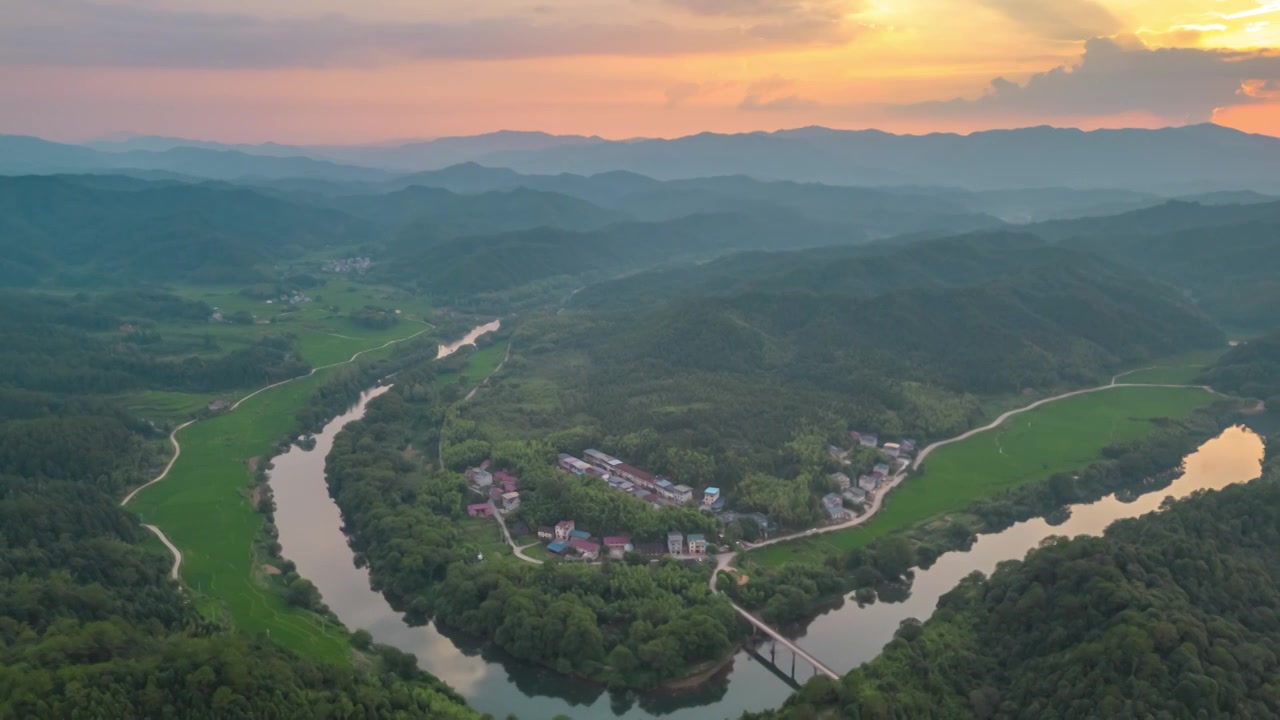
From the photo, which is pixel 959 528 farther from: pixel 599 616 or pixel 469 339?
pixel 469 339

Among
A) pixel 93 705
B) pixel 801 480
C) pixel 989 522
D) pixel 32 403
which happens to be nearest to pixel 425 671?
pixel 93 705

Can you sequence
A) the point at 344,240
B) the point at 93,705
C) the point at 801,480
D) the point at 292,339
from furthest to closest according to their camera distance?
the point at 344,240
the point at 292,339
the point at 801,480
the point at 93,705

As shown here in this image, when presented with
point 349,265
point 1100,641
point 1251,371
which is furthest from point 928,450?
point 349,265

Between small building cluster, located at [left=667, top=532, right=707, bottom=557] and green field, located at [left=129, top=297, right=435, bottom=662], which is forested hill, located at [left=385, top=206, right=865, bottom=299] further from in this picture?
small building cluster, located at [left=667, top=532, right=707, bottom=557]

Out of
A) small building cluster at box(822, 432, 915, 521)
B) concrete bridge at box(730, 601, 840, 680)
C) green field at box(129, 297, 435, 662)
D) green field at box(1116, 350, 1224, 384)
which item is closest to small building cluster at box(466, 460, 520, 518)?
green field at box(129, 297, 435, 662)

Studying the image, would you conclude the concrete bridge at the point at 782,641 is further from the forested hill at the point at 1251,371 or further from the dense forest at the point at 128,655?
the forested hill at the point at 1251,371

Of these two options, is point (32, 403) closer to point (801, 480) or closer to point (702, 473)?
point (702, 473)
